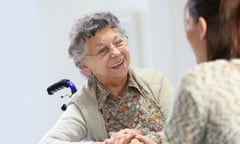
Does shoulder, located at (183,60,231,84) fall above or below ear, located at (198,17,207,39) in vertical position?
below

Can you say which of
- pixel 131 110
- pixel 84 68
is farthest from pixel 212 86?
pixel 84 68

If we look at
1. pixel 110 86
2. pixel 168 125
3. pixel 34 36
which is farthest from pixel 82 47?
pixel 34 36

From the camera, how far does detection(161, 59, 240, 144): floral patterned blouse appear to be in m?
0.77

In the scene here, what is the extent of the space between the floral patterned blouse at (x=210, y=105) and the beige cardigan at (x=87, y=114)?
0.74m

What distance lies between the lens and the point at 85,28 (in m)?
1.51

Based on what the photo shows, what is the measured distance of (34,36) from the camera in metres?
2.57

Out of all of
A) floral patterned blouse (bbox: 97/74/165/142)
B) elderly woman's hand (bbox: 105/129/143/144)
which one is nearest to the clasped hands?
elderly woman's hand (bbox: 105/129/143/144)

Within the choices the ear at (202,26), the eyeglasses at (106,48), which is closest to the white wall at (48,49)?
the eyeglasses at (106,48)

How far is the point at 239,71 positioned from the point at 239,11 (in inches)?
6.0

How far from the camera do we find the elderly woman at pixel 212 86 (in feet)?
2.55

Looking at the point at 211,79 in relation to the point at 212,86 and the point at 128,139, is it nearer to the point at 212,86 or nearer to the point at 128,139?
the point at 212,86

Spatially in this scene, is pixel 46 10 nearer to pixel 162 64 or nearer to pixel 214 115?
pixel 162 64

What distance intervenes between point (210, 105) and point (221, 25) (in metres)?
0.21

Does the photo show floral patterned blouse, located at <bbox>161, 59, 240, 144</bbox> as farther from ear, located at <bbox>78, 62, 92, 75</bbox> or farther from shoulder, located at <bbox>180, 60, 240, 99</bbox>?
ear, located at <bbox>78, 62, 92, 75</bbox>
